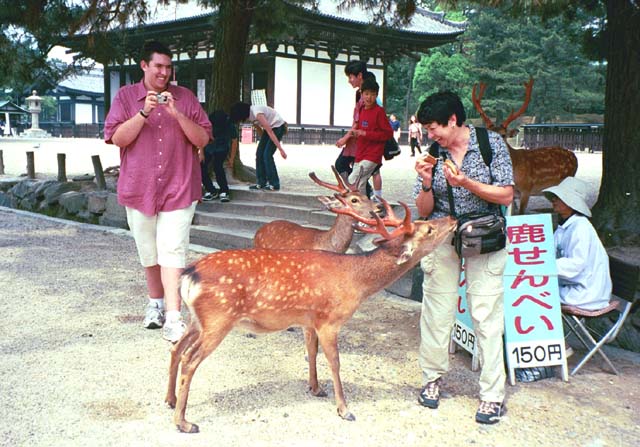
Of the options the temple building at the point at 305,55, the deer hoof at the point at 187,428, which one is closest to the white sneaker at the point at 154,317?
the deer hoof at the point at 187,428

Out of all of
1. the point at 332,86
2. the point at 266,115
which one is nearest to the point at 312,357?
the point at 266,115

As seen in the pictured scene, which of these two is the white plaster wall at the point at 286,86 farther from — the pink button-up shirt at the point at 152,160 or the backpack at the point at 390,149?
the pink button-up shirt at the point at 152,160

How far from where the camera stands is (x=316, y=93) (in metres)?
25.0

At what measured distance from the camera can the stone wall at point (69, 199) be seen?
947cm

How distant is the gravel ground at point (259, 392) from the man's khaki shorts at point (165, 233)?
0.61 metres

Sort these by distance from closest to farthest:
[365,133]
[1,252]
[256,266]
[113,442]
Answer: [113,442], [256,266], [365,133], [1,252]

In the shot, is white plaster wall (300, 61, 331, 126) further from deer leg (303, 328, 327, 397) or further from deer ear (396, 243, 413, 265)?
deer ear (396, 243, 413, 265)

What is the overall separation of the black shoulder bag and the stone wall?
6722 millimetres

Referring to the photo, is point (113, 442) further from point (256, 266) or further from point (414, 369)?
point (414, 369)

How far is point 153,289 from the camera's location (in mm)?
4336

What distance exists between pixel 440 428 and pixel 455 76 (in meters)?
34.1

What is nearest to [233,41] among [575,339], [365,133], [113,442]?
[365,133]

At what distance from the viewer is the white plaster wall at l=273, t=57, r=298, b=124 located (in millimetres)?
23469

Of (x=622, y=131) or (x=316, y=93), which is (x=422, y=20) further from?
(x=622, y=131)
